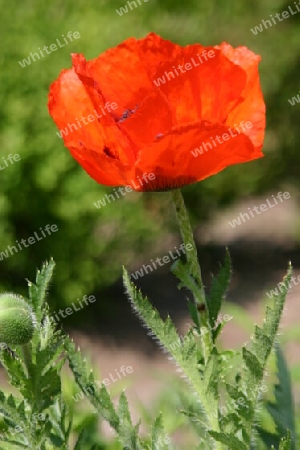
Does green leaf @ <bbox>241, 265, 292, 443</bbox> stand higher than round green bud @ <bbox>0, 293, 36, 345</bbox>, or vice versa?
round green bud @ <bbox>0, 293, 36, 345</bbox>

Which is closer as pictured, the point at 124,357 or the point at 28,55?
the point at 28,55

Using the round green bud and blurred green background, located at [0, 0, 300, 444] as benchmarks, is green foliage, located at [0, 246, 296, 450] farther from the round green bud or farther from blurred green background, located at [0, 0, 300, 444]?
blurred green background, located at [0, 0, 300, 444]

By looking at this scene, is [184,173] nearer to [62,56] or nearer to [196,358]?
[196,358]

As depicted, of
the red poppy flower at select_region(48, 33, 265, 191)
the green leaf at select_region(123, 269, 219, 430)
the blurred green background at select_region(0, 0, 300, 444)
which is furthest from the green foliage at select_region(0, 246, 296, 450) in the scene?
the blurred green background at select_region(0, 0, 300, 444)

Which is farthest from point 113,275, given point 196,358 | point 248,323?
point 196,358

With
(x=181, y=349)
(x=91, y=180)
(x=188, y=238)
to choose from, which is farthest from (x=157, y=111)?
(x=91, y=180)

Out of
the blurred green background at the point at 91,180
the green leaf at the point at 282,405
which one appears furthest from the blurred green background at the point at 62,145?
the green leaf at the point at 282,405

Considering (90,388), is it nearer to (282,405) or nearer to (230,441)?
(230,441)
